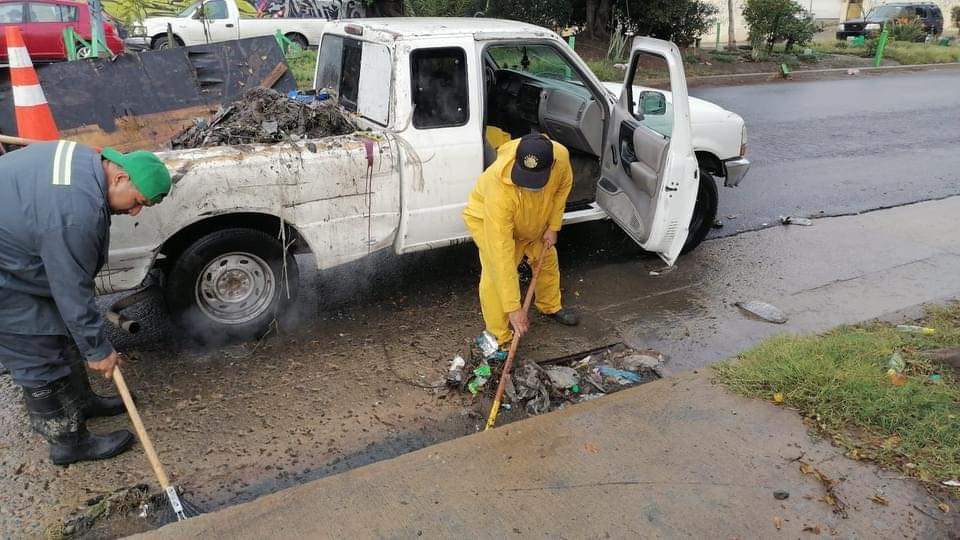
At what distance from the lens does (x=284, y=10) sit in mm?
16438

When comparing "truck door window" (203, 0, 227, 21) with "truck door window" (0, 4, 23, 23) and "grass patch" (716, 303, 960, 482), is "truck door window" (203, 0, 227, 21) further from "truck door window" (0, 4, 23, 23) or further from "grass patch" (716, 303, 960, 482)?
"grass patch" (716, 303, 960, 482)

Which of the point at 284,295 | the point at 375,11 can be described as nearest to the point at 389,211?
the point at 284,295

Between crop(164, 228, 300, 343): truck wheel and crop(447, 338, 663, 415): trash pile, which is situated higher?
crop(164, 228, 300, 343): truck wheel

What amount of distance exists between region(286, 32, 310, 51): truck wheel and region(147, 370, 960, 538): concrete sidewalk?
14.7m

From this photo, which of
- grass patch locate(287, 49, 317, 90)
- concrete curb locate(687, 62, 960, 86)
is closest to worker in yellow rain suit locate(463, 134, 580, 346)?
grass patch locate(287, 49, 317, 90)

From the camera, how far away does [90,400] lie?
3.44 metres

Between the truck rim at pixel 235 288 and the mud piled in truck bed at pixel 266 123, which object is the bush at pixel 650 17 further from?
the truck rim at pixel 235 288

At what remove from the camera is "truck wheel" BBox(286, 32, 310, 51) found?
52.4 ft

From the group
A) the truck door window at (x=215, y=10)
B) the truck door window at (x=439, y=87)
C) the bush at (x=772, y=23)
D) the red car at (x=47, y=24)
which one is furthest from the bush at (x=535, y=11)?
the truck door window at (x=439, y=87)

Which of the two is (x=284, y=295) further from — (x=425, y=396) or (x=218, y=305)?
(x=425, y=396)

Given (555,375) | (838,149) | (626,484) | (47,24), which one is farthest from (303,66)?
(626,484)

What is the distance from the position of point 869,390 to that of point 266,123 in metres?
3.82

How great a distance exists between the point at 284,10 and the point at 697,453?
638 inches

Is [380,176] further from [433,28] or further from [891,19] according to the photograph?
[891,19]
